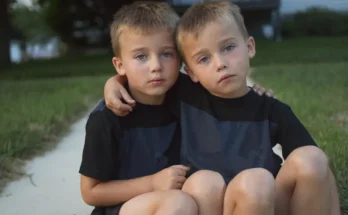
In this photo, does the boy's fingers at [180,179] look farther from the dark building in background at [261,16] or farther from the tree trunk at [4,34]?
the dark building in background at [261,16]

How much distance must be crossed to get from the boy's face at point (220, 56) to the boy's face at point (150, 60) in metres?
0.08

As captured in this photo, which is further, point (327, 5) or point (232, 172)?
point (327, 5)

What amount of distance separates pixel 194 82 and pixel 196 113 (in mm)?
151

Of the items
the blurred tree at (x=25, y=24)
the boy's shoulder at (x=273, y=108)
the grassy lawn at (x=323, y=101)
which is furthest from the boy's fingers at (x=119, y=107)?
the blurred tree at (x=25, y=24)

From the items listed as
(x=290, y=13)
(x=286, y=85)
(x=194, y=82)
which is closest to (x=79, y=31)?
(x=290, y=13)

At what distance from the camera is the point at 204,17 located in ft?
7.06

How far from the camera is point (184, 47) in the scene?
2182mm

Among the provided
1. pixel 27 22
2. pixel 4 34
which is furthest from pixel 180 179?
pixel 27 22

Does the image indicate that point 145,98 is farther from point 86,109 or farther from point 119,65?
point 86,109

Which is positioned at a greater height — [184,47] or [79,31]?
[184,47]

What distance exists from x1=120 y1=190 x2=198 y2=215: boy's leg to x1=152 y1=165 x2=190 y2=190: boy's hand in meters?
0.08

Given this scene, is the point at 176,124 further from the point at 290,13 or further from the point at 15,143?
the point at 290,13

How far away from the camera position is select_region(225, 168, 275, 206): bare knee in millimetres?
1775

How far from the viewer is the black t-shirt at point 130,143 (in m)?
2.09
